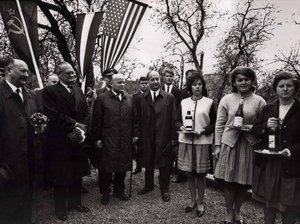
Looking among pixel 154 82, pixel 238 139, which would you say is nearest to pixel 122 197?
pixel 154 82

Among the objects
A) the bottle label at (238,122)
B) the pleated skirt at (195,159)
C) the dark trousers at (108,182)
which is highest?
the bottle label at (238,122)

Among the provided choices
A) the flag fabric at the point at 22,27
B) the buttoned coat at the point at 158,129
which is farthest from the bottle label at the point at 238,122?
the flag fabric at the point at 22,27

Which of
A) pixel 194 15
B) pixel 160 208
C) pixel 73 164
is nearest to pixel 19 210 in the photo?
pixel 73 164

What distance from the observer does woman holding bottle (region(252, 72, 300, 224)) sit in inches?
133

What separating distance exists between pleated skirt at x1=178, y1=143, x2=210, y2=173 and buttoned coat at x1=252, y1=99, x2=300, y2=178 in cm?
110

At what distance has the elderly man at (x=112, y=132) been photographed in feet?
17.6

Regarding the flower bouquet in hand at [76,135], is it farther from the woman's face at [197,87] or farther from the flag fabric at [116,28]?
the flag fabric at [116,28]

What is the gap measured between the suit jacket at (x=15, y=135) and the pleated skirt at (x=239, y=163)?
2557mm

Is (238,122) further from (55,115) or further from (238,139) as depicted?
(55,115)

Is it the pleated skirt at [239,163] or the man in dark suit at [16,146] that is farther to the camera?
the pleated skirt at [239,163]

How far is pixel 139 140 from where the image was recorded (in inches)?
232

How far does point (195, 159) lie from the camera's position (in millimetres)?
4762

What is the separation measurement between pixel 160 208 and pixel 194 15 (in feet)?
81.1

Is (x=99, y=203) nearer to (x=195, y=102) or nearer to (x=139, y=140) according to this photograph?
(x=139, y=140)
